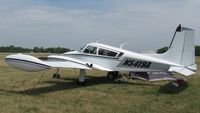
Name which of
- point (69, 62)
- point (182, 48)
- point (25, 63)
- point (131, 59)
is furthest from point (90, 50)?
point (25, 63)

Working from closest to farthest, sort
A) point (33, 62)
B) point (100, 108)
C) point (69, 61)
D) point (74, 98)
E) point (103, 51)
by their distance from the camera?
point (100, 108) → point (74, 98) → point (33, 62) → point (69, 61) → point (103, 51)

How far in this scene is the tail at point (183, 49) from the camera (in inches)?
607

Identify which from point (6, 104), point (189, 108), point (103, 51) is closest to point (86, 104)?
point (6, 104)

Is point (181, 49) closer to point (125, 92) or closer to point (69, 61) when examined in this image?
point (125, 92)

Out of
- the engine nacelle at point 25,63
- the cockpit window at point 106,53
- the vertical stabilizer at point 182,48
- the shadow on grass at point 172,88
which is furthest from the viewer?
the cockpit window at point 106,53

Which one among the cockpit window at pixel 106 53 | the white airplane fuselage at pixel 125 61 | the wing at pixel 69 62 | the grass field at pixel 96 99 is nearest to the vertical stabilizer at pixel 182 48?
the white airplane fuselage at pixel 125 61

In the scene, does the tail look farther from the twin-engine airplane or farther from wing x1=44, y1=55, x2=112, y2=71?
wing x1=44, y1=55, x2=112, y2=71

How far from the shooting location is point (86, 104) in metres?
10.7

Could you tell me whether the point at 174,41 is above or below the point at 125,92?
above

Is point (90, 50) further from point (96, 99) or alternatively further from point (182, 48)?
point (96, 99)

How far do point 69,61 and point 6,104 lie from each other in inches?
224

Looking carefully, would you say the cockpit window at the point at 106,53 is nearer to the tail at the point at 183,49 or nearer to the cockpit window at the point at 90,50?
the cockpit window at the point at 90,50

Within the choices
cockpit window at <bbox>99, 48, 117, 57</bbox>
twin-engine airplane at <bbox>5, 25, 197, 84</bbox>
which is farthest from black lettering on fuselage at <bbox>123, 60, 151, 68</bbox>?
cockpit window at <bbox>99, 48, 117, 57</bbox>

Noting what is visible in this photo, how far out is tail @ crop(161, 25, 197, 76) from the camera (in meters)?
15.4
